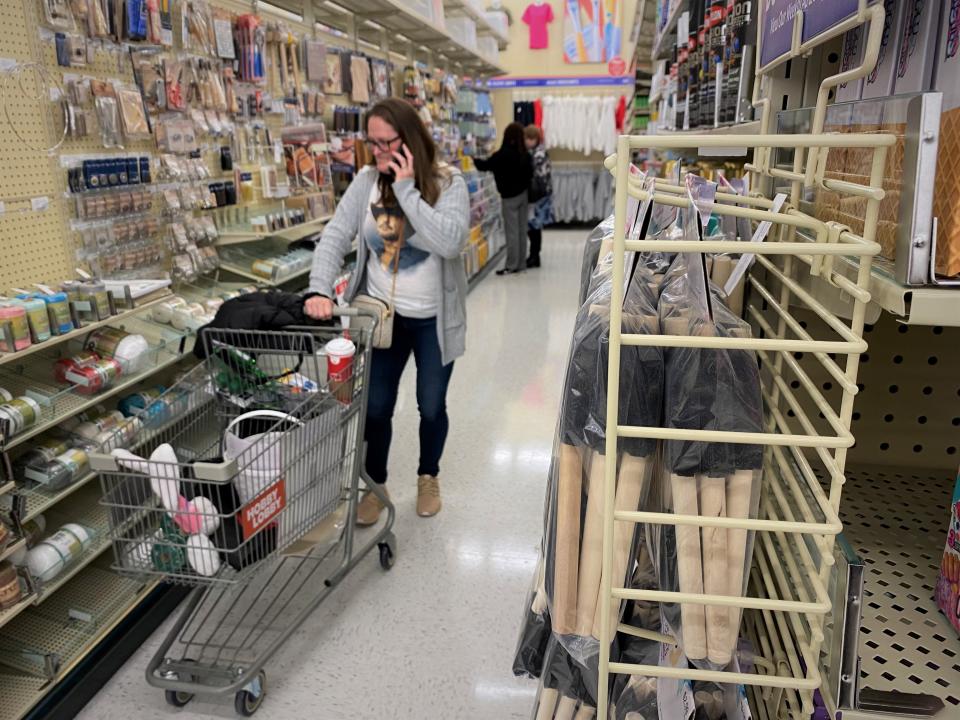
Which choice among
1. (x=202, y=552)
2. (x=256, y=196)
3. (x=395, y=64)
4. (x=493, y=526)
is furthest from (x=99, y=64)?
(x=395, y=64)

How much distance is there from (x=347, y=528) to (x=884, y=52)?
220 centimetres

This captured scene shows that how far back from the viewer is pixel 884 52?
3.66 feet

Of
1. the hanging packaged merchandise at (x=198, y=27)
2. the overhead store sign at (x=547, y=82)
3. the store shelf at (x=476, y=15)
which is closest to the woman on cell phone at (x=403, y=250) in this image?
the hanging packaged merchandise at (x=198, y=27)

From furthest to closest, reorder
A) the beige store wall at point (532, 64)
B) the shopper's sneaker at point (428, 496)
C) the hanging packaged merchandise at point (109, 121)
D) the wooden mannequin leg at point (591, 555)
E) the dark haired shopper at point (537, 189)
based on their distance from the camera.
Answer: the beige store wall at point (532, 64) → the dark haired shopper at point (537, 189) → the shopper's sneaker at point (428, 496) → the hanging packaged merchandise at point (109, 121) → the wooden mannequin leg at point (591, 555)

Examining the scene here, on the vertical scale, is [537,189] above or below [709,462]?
above

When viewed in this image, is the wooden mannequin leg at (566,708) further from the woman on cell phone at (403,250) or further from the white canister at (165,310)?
the white canister at (165,310)

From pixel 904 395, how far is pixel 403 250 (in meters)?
1.89

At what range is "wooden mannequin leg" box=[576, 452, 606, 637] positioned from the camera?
3.82 ft

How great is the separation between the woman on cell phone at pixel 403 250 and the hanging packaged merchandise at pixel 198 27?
3.53 feet

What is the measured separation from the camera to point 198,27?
3.20m

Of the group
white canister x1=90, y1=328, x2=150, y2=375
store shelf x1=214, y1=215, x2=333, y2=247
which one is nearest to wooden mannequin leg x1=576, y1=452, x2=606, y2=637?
white canister x1=90, y1=328, x2=150, y2=375

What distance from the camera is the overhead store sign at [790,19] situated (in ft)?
3.41

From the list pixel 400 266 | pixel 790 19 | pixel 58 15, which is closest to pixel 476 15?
pixel 400 266

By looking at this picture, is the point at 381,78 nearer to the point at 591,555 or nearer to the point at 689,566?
the point at 591,555
